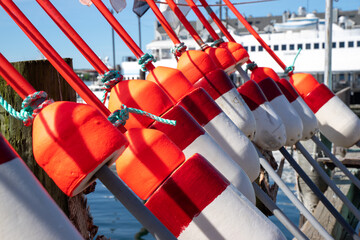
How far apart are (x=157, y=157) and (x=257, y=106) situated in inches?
58.1

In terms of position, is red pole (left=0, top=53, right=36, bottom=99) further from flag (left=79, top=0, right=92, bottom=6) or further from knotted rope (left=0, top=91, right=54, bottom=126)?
flag (left=79, top=0, right=92, bottom=6)

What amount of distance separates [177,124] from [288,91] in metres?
1.71

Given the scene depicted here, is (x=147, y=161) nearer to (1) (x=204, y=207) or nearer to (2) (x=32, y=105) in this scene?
(1) (x=204, y=207)

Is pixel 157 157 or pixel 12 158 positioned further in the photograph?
pixel 157 157

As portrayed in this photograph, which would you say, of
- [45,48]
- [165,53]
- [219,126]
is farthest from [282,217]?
[165,53]

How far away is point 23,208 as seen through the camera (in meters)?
1.12

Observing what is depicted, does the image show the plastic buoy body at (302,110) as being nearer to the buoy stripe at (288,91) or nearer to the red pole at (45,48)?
the buoy stripe at (288,91)

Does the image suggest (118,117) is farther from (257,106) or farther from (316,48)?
(316,48)

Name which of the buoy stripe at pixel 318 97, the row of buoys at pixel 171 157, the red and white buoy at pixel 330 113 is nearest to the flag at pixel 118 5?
the red and white buoy at pixel 330 113

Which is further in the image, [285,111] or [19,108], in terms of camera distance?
[285,111]

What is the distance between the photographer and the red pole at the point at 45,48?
1.66 meters

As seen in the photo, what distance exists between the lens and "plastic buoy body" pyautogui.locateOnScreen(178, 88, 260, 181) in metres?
2.19

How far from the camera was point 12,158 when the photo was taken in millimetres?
1155

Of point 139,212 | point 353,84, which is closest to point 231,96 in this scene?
point 139,212
